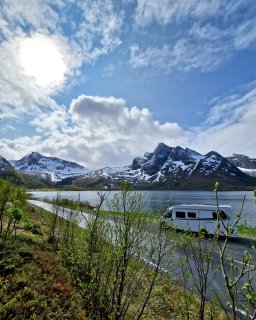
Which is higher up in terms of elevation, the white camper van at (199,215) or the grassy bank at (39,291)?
the white camper van at (199,215)

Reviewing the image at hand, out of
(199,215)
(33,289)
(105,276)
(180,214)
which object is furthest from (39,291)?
(180,214)

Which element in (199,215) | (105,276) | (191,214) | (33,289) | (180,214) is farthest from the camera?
(180,214)

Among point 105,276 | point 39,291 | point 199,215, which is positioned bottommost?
point 39,291

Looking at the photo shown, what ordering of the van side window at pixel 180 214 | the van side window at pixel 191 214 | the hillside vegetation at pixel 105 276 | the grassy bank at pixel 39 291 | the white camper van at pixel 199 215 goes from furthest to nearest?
the van side window at pixel 180 214 < the van side window at pixel 191 214 < the white camper van at pixel 199 215 < the grassy bank at pixel 39 291 < the hillside vegetation at pixel 105 276

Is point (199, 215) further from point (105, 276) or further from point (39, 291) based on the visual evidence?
point (105, 276)

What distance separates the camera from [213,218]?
32.5 meters

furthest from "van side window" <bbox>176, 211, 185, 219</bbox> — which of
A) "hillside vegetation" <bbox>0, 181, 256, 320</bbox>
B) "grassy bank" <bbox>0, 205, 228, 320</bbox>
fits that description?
"grassy bank" <bbox>0, 205, 228, 320</bbox>

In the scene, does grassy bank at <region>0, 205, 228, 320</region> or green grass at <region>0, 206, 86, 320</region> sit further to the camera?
green grass at <region>0, 206, 86, 320</region>

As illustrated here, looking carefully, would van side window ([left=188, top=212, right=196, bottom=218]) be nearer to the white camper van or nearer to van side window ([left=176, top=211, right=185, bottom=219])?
the white camper van

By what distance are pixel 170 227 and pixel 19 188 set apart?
44.9ft

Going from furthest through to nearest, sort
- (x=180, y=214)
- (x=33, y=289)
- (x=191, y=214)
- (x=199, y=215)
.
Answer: (x=180, y=214)
(x=191, y=214)
(x=199, y=215)
(x=33, y=289)

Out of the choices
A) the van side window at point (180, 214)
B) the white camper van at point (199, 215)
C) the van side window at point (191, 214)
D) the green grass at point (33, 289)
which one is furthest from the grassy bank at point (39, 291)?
the van side window at point (180, 214)

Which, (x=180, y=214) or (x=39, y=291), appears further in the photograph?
(x=180, y=214)

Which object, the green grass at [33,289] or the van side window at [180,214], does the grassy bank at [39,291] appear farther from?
the van side window at [180,214]
